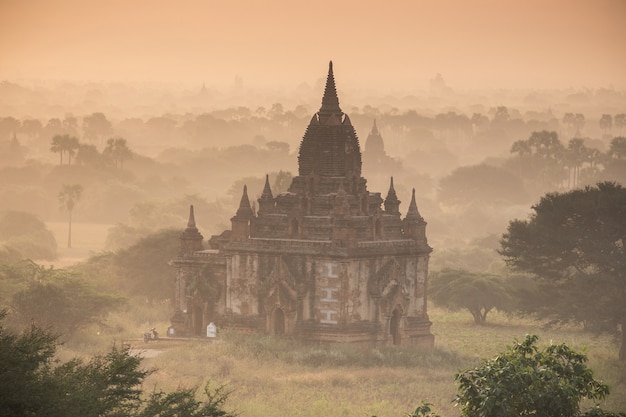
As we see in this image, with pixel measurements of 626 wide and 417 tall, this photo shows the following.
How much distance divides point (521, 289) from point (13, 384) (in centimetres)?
4143

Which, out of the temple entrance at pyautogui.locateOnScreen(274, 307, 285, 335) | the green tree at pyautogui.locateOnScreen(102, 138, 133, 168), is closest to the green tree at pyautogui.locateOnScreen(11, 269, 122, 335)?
the temple entrance at pyautogui.locateOnScreen(274, 307, 285, 335)

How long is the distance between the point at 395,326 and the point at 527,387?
25522mm

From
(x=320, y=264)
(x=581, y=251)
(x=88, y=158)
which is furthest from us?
(x=88, y=158)

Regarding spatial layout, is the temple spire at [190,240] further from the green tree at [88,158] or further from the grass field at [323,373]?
the green tree at [88,158]

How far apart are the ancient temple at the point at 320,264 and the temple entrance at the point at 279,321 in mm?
39

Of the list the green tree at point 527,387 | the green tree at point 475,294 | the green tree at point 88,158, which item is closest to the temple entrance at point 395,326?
the green tree at point 475,294

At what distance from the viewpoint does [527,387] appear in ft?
110

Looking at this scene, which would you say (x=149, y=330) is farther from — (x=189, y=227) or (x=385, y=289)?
(x=385, y=289)

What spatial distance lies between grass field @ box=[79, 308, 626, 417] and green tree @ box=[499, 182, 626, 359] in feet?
9.86

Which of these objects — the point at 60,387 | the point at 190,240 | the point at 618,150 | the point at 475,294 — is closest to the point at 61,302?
the point at 190,240

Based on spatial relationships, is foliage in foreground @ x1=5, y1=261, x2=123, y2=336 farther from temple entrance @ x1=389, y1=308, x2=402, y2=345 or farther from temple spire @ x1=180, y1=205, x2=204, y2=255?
temple entrance @ x1=389, y1=308, x2=402, y2=345

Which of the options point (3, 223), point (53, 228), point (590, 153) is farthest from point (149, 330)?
point (590, 153)

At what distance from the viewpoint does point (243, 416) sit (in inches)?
1897

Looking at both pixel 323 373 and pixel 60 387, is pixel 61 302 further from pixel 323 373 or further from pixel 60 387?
pixel 60 387
